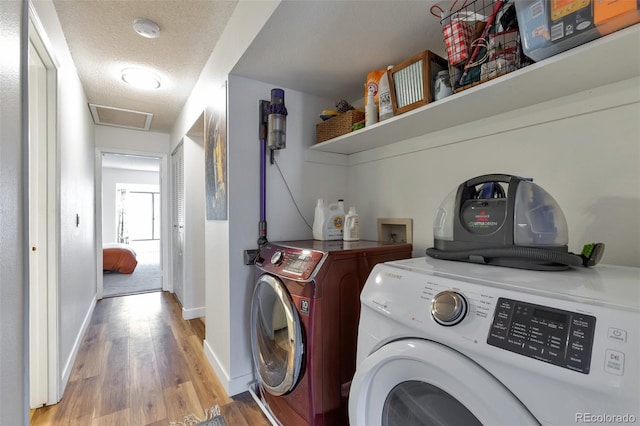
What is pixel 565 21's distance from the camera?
781 mm

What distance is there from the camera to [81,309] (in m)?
2.56

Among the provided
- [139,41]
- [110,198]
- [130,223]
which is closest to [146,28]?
[139,41]

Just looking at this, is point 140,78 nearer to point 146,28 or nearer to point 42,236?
point 146,28

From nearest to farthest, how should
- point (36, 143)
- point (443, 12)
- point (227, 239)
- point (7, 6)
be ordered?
1. point (7, 6)
2. point (443, 12)
3. point (36, 143)
4. point (227, 239)

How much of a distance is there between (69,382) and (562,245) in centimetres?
276

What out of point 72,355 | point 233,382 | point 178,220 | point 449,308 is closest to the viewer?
point 449,308

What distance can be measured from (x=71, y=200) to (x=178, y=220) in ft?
4.67

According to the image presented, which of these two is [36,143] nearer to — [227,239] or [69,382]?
[227,239]

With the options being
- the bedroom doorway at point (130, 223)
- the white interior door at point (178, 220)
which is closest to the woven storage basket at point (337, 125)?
the white interior door at point (178, 220)

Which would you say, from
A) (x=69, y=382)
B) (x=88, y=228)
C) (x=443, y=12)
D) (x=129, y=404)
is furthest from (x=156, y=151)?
(x=443, y=12)

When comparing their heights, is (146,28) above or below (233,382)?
above

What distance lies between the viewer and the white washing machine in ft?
1.46

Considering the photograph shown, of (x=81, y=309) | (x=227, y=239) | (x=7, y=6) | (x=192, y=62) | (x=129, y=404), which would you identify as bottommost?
(x=129, y=404)

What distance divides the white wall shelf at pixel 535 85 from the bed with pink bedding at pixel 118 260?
4.92 m
